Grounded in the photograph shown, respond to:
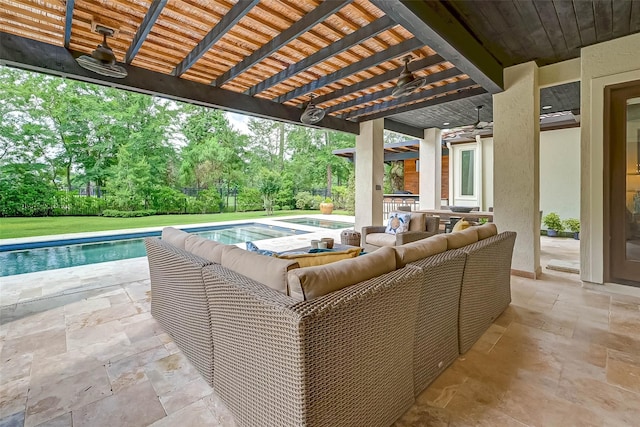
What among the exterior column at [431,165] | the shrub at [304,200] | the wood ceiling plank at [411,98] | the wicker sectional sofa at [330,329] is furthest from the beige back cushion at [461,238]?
the shrub at [304,200]

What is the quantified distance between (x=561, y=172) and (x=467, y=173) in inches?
93.6

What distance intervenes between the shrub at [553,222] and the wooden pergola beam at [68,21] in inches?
365

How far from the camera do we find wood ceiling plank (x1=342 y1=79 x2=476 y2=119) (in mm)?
4449

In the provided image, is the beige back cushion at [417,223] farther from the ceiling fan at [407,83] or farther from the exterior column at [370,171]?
the ceiling fan at [407,83]

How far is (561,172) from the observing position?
7.24 metres

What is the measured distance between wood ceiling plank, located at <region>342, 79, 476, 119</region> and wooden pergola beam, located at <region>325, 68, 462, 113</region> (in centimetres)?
42

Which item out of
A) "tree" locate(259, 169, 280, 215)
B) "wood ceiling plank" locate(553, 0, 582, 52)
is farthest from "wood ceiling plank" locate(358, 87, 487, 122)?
"tree" locate(259, 169, 280, 215)

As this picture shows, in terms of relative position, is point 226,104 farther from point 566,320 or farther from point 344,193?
point 344,193

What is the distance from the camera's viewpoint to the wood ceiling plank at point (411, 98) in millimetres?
4449

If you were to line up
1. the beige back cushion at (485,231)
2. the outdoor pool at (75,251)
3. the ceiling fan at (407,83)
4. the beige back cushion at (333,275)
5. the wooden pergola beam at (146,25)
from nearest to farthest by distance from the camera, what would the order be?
the beige back cushion at (333,275) → the wooden pergola beam at (146,25) → the beige back cushion at (485,231) → the ceiling fan at (407,83) → the outdoor pool at (75,251)

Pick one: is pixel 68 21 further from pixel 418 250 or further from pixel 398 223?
pixel 398 223

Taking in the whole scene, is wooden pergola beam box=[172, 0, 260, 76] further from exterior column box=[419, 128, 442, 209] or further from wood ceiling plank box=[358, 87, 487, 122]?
exterior column box=[419, 128, 442, 209]

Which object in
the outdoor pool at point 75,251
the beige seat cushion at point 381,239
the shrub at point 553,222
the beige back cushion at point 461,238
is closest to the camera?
the beige back cushion at point 461,238

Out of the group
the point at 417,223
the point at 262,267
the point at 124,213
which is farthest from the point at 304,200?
the point at 262,267
